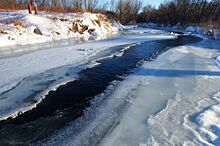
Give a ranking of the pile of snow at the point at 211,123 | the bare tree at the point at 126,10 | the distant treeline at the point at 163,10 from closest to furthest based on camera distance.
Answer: the pile of snow at the point at 211,123 < the distant treeline at the point at 163,10 < the bare tree at the point at 126,10

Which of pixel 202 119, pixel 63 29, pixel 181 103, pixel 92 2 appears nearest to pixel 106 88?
pixel 181 103

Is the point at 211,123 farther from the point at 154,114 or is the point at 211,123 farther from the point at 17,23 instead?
the point at 17,23

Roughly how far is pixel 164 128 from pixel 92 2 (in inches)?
2235

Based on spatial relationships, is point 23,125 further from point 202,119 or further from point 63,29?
point 63,29

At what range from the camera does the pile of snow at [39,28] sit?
1900 cm

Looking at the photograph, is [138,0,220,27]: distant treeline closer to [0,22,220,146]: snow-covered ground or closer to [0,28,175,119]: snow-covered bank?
[0,28,175,119]: snow-covered bank

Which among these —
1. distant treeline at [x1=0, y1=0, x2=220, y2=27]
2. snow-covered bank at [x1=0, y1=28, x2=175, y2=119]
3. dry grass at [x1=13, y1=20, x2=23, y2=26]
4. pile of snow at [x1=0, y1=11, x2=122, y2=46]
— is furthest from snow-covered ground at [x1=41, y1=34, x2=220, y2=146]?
distant treeline at [x1=0, y1=0, x2=220, y2=27]

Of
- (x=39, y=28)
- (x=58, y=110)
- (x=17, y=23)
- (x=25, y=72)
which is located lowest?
(x=58, y=110)

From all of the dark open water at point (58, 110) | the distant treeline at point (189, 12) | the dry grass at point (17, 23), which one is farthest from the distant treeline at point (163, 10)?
the dark open water at point (58, 110)

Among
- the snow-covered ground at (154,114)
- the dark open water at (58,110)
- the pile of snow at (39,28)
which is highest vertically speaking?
the pile of snow at (39,28)

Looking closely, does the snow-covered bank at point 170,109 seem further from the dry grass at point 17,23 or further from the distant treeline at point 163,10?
the distant treeline at point 163,10

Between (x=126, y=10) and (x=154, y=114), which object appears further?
(x=126, y=10)

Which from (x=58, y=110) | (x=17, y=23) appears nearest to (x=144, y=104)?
(x=58, y=110)

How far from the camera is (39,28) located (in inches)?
874
